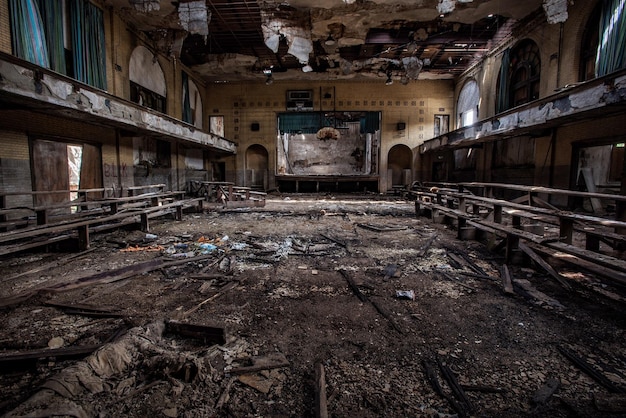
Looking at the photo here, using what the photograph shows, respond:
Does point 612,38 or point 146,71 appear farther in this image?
point 146,71

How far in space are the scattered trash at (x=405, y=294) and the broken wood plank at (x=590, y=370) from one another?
51.9 inches

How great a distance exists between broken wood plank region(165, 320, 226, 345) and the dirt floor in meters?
0.01

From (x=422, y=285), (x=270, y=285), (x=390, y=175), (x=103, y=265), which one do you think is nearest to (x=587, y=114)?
(x=422, y=285)

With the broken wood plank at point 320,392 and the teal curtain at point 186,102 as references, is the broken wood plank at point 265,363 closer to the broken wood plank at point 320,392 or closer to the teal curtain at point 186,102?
the broken wood plank at point 320,392

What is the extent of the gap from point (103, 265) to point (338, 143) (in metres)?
20.9

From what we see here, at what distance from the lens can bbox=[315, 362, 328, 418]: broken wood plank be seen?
64.3 inches

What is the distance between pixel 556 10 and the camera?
9562 mm

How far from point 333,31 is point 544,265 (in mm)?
13364

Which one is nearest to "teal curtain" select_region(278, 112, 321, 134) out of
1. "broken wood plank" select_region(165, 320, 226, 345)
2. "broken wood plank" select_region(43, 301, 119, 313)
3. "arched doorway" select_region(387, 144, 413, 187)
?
"arched doorway" select_region(387, 144, 413, 187)

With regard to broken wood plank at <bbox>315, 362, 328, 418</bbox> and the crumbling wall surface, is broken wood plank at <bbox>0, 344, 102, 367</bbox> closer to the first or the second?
broken wood plank at <bbox>315, 362, 328, 418</bbox>

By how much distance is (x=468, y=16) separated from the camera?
11.8 metres

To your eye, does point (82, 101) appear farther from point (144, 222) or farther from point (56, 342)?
point (56, 342)

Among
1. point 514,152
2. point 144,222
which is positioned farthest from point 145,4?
point 514,152

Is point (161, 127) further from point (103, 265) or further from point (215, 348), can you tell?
point (215, 348)
